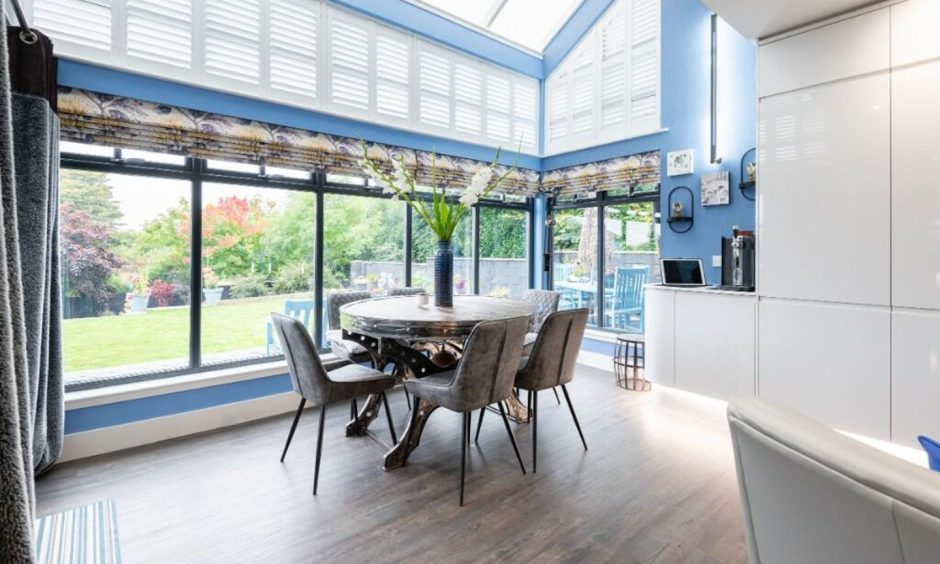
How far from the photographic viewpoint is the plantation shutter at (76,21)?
8.70ft

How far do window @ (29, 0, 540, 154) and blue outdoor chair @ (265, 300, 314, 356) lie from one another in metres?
1.67

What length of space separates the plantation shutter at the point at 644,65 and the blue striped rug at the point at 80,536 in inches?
198

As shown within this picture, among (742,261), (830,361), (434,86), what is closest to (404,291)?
(434,86)

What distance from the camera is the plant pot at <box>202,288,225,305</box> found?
3434mm

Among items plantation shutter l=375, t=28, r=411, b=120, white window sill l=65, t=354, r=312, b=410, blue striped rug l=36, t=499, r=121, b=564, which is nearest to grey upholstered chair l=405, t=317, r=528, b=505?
blue striped rug l=36, t=499, r=121, b=564

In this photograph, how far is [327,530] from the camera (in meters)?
2.05

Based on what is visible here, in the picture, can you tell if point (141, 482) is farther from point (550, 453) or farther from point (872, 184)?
point (872, 184)

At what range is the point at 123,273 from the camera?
3078mm

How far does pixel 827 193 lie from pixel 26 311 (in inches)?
169

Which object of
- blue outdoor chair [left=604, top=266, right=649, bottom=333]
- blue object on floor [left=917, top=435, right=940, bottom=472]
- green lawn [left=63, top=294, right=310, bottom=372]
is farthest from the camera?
blue outdoor chair [left=604, top=266, right=649, bottom=333]

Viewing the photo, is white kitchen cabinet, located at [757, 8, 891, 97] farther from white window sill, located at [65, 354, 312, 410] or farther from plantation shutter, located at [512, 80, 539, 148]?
white window sill, located at [65, 354, 312, 410]

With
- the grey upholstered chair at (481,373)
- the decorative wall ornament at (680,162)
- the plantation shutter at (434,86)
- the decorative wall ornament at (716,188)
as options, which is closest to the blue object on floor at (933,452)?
the grey upholstered chair at (481,373)

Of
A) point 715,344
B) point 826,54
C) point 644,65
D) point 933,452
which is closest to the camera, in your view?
point 933,452

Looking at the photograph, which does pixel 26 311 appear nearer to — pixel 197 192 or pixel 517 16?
pixel 197 192
